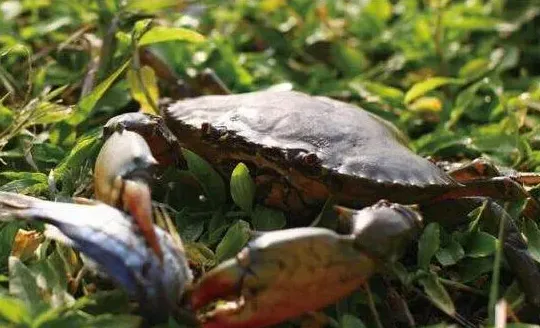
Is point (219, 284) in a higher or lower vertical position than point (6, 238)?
higher

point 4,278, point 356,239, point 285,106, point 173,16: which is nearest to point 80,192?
point 4,278

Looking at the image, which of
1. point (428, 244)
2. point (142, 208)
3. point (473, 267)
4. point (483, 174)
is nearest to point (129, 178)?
point (142, 208)

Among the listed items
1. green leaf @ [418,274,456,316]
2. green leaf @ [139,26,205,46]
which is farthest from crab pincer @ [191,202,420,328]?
green leaf @ [139,26,205,46]

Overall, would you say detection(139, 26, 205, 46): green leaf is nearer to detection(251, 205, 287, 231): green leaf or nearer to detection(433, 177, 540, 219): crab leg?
detection(251, 205, 287, 231): green leaf

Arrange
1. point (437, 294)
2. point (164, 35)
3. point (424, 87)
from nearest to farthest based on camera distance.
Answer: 1. point (437, 294)
2. point (164, 35)
3. point (424, 87)

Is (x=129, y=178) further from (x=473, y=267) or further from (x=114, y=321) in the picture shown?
(x=473, y=267)

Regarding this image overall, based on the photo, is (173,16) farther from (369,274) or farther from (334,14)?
(369,274)
